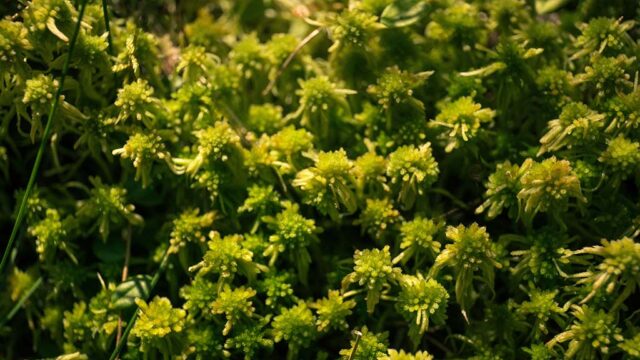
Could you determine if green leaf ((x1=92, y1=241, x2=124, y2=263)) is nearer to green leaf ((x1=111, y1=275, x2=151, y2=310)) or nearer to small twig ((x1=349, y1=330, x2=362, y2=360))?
green leaf ((x1=111, y1=275, x2=151, y2=310))

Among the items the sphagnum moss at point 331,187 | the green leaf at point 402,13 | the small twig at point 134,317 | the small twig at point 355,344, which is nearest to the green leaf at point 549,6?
the sphagnum moss at point 331,187

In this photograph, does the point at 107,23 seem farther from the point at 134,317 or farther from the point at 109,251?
the point at 134,317

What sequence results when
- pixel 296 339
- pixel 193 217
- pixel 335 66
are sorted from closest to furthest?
pixel 296 339
pixel 193 217
pixel 335 66

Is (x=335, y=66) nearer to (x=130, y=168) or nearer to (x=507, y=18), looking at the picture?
(x=507, y=18)

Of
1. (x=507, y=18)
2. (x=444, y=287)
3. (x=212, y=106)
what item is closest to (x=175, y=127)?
(x=212, y=106)

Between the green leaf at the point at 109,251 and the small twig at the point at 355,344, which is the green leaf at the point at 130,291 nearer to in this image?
the green leaf at the point at 109,251

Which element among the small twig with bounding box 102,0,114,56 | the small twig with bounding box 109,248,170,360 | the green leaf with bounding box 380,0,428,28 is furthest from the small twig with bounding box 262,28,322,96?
the small twig with bounding box 109,248,170,360

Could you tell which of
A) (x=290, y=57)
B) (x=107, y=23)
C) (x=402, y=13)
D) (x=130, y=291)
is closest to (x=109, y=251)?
(x=130, y=291)
